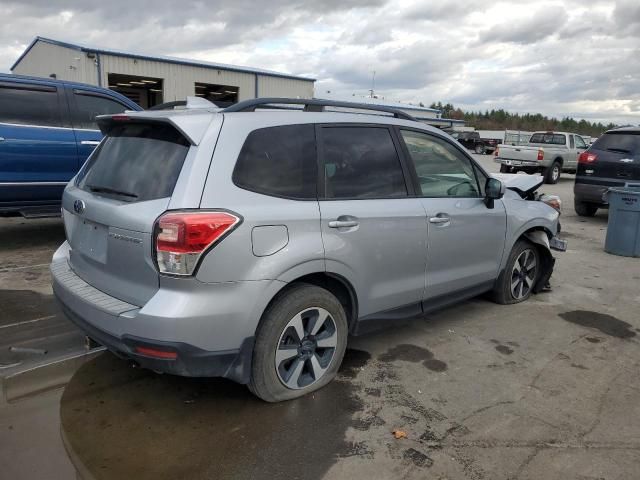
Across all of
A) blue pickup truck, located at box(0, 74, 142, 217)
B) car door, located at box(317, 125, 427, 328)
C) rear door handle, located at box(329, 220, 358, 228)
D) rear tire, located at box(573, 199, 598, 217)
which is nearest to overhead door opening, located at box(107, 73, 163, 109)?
blue pickup truck, located at box(0, 74, 142, 217)

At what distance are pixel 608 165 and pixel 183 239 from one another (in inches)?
372

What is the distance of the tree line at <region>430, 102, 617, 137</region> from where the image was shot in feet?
269

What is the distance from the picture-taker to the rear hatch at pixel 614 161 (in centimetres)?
955

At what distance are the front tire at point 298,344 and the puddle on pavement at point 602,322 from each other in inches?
97.3

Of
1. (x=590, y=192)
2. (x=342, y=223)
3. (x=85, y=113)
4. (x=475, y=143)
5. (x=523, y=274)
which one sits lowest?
(x=523, y=274)

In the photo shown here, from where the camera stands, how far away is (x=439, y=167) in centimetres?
424

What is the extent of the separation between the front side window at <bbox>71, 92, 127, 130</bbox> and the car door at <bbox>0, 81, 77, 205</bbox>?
0.15m

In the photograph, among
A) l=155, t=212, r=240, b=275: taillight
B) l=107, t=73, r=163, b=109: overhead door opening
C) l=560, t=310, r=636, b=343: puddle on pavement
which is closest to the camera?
l=155, t=212, r=240, b=275: taillight

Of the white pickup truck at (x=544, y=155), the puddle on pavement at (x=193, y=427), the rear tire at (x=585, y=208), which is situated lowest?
the puddle on pavement at (x=193, y=427)

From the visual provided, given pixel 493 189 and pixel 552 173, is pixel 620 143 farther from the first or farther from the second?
pixel 552 173

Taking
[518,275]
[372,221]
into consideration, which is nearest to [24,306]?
[372,221]

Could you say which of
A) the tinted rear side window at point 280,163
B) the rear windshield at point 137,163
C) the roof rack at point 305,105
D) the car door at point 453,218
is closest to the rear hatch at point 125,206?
the rear windshield at point 137,163

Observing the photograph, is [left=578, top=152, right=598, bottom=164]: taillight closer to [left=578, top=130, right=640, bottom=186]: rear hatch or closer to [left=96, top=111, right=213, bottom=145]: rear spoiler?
[left=578, top=130, right=640, bottom=186]: rear hatch

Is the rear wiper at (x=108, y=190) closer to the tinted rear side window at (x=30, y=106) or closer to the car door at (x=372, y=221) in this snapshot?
the car door at (x=372, y=221)
